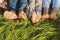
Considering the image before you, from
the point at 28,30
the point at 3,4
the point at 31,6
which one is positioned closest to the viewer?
the point at 28,30

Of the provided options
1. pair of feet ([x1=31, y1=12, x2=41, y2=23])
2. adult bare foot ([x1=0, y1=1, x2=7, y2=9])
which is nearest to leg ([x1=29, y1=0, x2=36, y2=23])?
pair of feet ([x1=31, y1=12, x2=41, y2=23])

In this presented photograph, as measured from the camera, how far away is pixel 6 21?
7.67 feet

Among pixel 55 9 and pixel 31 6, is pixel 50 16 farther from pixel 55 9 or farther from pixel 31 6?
pixel 31 6

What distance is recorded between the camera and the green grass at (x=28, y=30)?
7.02 feet

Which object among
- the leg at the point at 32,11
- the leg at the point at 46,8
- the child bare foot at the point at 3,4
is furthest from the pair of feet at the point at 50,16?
the child bare foot at the point at 3,4

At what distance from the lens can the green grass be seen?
7.02 ft

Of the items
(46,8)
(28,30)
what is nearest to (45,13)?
(46,8)

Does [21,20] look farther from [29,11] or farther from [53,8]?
[53,8]

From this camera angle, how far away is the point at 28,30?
2.22 meters

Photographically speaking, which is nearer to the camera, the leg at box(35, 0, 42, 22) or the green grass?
the green grass

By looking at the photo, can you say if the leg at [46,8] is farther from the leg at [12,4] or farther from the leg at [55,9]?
the leg at [12,4]

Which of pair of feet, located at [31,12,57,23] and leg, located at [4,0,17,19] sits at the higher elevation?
leg, located at [4,0,17,19]

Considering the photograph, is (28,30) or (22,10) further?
(22,10)

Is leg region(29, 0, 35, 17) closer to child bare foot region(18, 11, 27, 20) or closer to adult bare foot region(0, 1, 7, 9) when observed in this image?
child bare foot region(18, 11, 27, 20)
